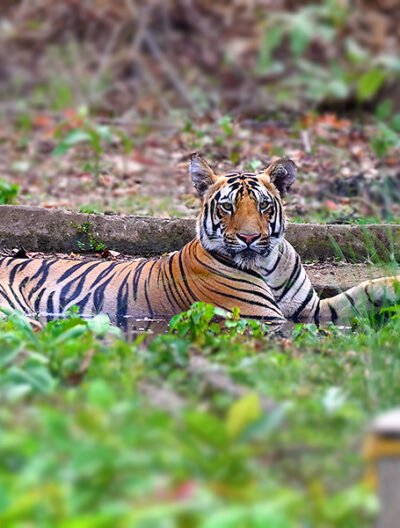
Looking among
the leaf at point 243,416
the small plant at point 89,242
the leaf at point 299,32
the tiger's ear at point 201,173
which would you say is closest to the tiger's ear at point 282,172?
the tiger's ear at point 201,173

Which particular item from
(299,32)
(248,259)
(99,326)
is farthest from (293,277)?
(299,32)

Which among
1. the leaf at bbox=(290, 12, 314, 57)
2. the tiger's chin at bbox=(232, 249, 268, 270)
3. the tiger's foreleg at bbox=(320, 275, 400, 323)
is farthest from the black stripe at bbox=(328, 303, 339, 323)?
the leaf at bbox=(290, 12, 314, 57)

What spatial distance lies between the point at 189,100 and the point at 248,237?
727 cm

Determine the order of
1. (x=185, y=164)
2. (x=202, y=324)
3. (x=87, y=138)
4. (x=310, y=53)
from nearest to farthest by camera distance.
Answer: (x=202, y=324) < (x=185, y=164) < (x=87, y=138) < (x=310, y=53)

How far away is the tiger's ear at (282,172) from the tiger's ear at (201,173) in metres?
0.35

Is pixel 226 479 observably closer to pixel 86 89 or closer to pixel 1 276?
pixel 1 276

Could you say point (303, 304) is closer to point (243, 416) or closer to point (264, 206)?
point (264, 206)

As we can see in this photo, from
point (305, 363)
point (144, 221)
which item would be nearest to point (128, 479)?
point (305, 363)

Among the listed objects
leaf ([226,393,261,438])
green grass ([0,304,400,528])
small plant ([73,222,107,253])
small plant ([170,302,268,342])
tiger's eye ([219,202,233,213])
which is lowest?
small plant ([73,222,107,253])

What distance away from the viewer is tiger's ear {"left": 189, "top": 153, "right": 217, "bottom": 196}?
6.97 m

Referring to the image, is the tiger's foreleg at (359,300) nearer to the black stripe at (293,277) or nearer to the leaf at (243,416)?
the black stripe at (293,277)

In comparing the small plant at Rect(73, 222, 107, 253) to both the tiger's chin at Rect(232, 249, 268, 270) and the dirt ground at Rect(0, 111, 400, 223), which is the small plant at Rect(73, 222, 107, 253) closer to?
the dirt ground at Rect(0, 111, 400, 223)

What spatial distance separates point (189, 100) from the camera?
13.6 metres

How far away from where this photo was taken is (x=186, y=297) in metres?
6.88
